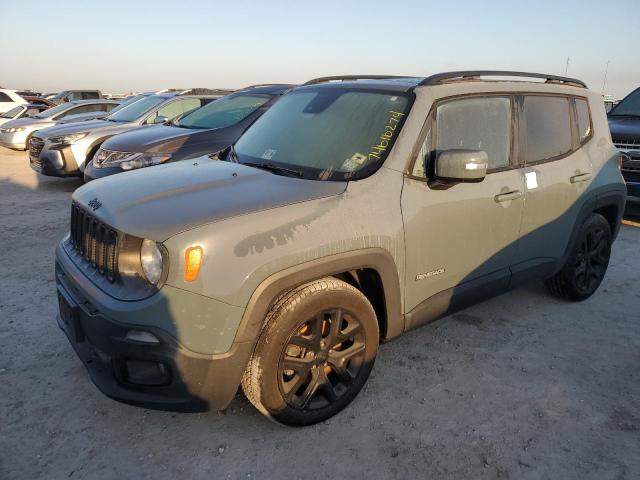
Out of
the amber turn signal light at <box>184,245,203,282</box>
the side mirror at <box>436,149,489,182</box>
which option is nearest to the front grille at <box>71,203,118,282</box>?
the amber turn signal light at <box>184,245,203,282</box>

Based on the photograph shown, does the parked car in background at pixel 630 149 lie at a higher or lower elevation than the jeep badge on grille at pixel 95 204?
lower

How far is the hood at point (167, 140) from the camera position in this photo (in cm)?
636

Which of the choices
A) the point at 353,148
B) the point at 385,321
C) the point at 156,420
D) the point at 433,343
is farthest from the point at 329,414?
the point at 353,148

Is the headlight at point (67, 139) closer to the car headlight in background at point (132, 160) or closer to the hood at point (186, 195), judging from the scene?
the car headlight in background at point (132, 160)

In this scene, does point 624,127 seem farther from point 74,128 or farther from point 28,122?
point 28,122

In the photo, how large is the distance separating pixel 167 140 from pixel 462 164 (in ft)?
15.5

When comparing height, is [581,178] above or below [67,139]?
above

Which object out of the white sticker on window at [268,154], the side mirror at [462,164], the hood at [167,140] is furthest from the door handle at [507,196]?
the hood at [167,140]

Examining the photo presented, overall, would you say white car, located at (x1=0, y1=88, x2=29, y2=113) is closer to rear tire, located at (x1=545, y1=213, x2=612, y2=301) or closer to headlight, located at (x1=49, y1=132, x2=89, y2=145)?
headlight, located at (x1=49, y1=132, x2=89, y2=145)

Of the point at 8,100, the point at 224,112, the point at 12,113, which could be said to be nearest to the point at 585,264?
the point at 224,112

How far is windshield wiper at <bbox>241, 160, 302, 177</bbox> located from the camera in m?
2.87

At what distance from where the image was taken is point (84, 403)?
2.83 metres

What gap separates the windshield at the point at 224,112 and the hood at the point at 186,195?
4.18m

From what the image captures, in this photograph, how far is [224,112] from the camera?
7219 mm
